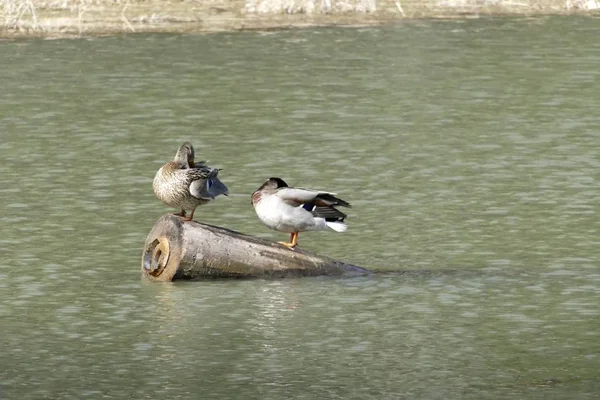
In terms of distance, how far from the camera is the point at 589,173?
25.2 metres

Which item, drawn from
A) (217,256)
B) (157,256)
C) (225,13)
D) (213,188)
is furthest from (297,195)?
(225,13)

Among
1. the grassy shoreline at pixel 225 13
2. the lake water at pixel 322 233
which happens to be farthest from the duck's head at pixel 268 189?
the grassy shoreline at pixel 225 13

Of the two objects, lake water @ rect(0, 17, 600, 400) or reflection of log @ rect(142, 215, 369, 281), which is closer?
lake water @ rect(0, 17, 600, 400)

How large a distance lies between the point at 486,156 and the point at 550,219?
547cm

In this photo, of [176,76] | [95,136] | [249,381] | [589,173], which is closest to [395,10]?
[176,76]

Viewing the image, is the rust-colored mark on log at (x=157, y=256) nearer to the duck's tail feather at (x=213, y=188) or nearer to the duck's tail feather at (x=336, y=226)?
the duck's tail feather at (x=213, y=188)

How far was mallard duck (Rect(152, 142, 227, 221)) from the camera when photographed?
725 inches

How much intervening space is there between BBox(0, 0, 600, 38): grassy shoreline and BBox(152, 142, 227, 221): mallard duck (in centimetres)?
2597

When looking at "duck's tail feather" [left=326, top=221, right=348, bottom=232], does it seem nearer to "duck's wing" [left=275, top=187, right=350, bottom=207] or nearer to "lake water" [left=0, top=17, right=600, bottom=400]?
"duck's wing" [left=275, top=187, right=350, bottom=207]

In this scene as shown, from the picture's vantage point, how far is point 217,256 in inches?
720

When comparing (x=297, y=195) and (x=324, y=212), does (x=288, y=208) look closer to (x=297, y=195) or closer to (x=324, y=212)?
(x=297, y=195)

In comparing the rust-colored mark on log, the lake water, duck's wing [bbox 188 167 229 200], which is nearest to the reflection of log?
the rust-colored mark on log

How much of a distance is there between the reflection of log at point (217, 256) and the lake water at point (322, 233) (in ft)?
0.63

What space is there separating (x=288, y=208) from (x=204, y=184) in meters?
0.94
